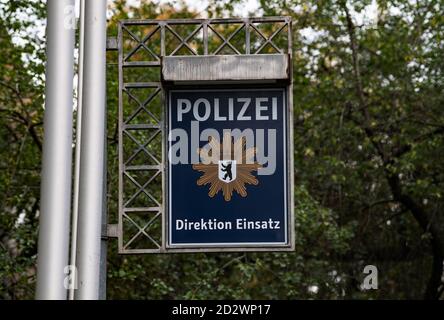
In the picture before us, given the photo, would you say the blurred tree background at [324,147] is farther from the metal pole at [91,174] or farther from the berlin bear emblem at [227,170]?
the metal pole at [91,174]

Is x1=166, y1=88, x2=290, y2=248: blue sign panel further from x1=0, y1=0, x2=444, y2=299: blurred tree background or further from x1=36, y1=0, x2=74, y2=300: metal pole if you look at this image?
x1=0, y1=0, x2=444, y2=299: blurred tree background

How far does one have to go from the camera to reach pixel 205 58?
707 centimetres

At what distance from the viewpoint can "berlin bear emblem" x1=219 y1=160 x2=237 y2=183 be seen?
718cm

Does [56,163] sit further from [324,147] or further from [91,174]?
[324,147]

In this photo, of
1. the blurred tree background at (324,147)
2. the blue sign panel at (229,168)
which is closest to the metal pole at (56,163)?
the blue sign panel at (229,168)

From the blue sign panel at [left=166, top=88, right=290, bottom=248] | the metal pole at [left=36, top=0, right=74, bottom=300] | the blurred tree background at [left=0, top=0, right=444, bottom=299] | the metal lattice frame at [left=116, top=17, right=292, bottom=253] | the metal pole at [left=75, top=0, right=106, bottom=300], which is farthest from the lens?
the blurred tree background at [left=0, top=0, right=444, bottom=299]

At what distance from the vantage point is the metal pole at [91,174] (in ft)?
17.9

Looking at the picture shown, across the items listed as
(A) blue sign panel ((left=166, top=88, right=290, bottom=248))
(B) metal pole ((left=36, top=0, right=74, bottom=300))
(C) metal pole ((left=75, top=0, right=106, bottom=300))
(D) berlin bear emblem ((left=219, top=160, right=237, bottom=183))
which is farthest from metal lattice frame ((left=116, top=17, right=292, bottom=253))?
(B) metal pole ((left=36, top=0, right=74, bottom=300))

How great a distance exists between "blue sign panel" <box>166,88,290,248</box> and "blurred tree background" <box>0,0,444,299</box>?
816 centimetres

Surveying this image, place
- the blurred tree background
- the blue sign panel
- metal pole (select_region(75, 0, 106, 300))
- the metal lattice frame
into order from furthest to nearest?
1. the blurred tree background
2. the metal lattice frame
3. the blue sign panel
4. metal pole (select_region(75, 0, 106, 300))
